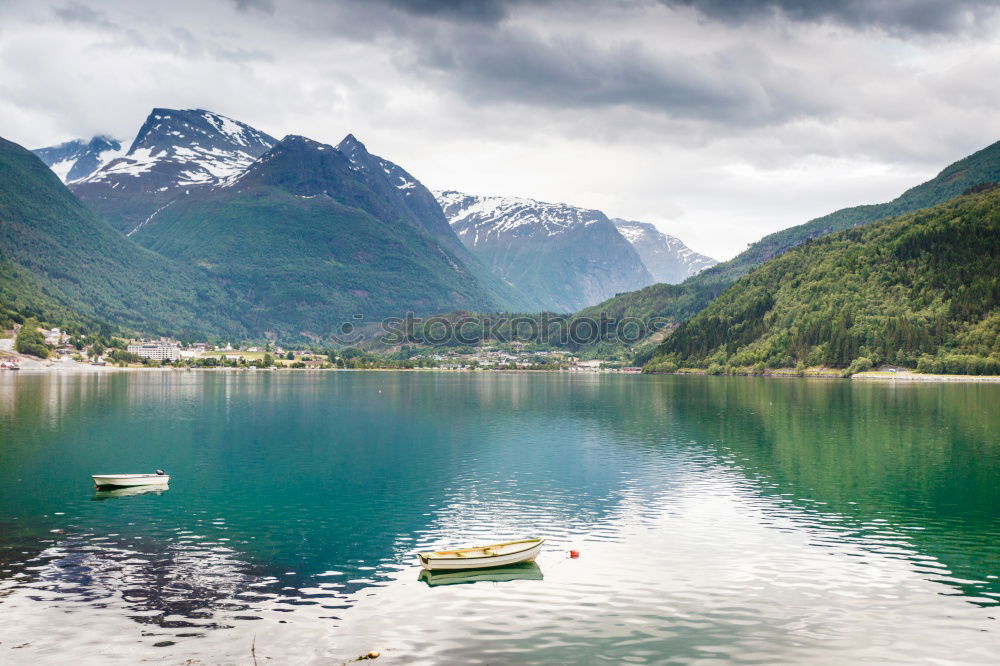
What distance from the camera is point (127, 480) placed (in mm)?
57531

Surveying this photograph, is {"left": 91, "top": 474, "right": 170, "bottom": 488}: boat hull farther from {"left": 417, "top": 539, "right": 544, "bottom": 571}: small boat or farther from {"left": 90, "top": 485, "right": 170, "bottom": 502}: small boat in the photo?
{"left": 417, "top": 539, "right": 544, "bottom": 571}: small boat

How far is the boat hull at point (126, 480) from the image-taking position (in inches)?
2247

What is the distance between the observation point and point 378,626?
30.3 m

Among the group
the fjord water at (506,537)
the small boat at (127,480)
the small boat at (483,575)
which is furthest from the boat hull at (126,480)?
→ the small boat at (483,575)

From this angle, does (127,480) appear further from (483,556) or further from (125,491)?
(483,556)

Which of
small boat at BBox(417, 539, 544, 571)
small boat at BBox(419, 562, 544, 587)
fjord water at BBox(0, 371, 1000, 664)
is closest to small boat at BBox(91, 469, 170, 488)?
fjord water at BBox(0, 371, 1000, 664)

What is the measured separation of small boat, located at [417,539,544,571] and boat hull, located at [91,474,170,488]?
A: 1162 inches

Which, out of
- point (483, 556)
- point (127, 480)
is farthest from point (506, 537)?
point (127, 480)

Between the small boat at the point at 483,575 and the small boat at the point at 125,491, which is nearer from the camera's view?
the small boat at the point at 483,575

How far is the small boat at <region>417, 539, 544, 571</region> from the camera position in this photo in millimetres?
37031

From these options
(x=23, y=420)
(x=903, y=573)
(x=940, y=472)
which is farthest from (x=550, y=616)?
(x=23, y=420)

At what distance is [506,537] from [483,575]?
22.1 ft

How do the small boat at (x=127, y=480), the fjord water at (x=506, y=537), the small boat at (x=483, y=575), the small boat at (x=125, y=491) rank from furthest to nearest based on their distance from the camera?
the small boat at (x=127, y=480)
the small boat at (x=125, y=491)
the small boat at (x=483, y=575)
the fjord water at (x=506, y=537)

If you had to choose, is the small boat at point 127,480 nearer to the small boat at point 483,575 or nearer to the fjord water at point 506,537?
the fjord water at point 506,537
